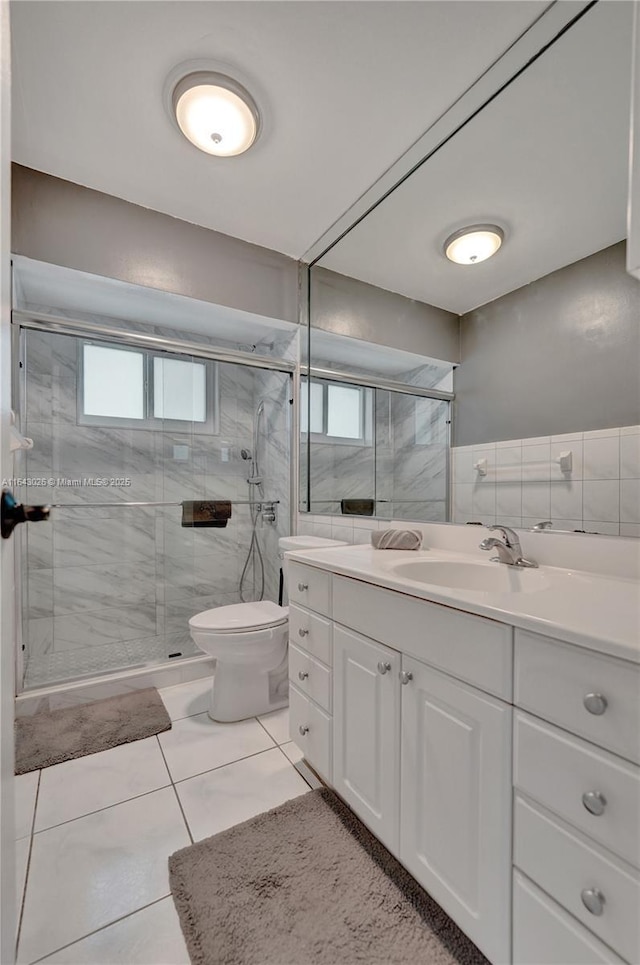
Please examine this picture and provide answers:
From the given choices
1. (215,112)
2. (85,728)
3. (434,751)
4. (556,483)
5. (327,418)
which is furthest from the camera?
(327,418)

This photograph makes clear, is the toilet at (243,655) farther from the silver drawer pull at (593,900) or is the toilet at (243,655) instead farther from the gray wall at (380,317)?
Result: the silver drawer pull at (593,900)

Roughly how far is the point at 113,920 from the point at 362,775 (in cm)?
67

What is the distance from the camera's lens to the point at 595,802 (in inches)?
23.5

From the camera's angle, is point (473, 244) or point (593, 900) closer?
point (593, 900)

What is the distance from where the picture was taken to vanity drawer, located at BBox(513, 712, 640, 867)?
56 centimetres

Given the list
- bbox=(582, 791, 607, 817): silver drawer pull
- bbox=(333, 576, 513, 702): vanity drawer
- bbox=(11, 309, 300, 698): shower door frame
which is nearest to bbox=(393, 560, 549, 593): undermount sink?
bbox=(333, 576, 513, 702): vanity drawer

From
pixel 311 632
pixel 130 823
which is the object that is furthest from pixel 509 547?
pixel 130 823

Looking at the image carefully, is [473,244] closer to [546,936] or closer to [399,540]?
[399,540]

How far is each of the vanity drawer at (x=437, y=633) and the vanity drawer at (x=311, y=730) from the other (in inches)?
15.0

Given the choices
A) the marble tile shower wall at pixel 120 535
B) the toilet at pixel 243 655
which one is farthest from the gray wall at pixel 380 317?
the toilet at pixel 243 655

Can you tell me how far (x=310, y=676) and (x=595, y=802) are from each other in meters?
0.89

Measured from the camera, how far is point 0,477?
56cm

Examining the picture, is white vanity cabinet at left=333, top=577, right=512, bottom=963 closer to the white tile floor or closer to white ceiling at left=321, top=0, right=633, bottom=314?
the white tile floor

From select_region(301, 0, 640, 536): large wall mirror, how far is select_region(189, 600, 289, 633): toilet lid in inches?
26.3
